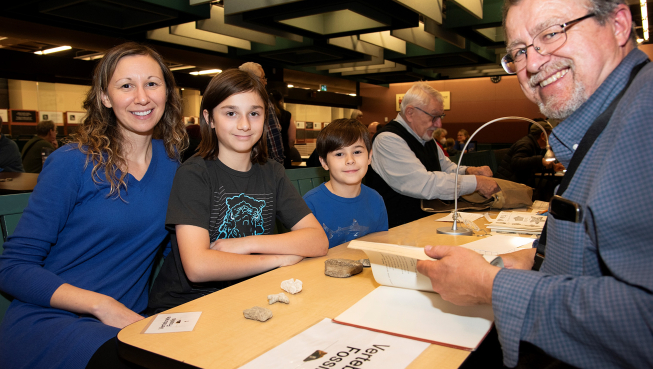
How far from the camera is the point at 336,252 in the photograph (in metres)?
1.71

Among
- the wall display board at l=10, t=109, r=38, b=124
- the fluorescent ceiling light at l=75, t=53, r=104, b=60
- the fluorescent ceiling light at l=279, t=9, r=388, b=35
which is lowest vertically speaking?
the wall display board at l=10, t=109, r=38, b=124

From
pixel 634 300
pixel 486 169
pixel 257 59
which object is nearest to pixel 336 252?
pixel 634 300

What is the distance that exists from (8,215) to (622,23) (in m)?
1.98

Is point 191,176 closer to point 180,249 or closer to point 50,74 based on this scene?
point 180,249

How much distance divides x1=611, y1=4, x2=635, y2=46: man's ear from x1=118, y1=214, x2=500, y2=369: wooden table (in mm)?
834

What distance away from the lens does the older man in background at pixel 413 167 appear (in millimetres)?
2984

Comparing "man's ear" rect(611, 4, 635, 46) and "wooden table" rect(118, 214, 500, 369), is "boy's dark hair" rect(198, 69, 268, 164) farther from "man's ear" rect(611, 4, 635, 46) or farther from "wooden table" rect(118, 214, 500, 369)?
"man's ear" rect(611, 4, 635, 46)

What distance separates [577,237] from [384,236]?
124cm

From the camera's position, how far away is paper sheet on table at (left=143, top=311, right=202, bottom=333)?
971mm

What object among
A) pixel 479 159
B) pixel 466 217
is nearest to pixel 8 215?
pixel 466 217

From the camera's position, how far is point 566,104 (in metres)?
1.07

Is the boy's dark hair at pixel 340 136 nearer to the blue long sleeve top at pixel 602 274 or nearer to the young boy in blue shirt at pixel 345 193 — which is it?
the young boy in blue shirt at pixel 345 193

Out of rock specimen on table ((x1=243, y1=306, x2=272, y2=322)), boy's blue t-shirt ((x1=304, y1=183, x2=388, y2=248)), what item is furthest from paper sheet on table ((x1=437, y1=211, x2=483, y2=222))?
rock specimen on table ((x1=243, y1=306, x2=272, y2=322))

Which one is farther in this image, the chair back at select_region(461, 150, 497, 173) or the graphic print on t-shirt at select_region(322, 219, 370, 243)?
the chair back at select_region(461, 150, 497, 173)
